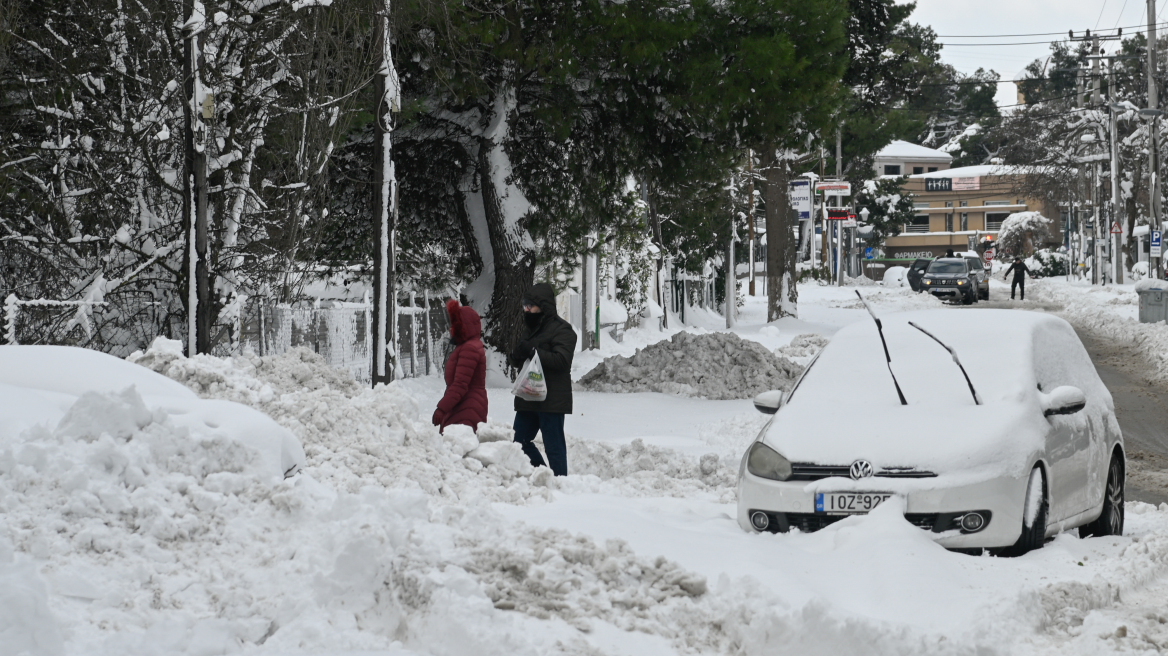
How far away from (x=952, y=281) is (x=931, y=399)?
42.1 meters

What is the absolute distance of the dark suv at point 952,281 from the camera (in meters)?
47.0

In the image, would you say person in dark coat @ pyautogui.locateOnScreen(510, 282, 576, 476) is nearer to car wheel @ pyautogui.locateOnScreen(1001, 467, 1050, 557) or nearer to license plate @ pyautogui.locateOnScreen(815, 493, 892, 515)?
license plate @ pyautogui.locateOnScreen(815, 493, 892, 515)

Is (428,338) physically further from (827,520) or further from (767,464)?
(827,520)

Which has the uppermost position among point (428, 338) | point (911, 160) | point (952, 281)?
point (911, 160)

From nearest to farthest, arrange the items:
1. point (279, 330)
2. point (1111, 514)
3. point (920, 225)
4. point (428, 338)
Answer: point (1111, 514), point (279, 330), point (428, 338), point (920, 225)

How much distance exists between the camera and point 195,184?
11.1m

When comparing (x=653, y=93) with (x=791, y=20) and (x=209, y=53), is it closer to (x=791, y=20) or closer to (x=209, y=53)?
(x=791, y=20)

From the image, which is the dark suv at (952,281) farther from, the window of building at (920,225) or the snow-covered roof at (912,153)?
the window of building at (920,225)

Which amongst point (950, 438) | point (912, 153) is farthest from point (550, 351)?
point (912, 153)

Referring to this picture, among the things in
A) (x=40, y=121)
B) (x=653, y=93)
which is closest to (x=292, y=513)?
(x=40, y=121)

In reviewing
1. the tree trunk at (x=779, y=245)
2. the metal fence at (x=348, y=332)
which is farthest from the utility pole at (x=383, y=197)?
the tree trunk at (x=779, y=245)

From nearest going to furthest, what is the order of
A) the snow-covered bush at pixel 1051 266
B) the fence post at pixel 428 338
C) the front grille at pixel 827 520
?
the front grille at pixel 827 520 < the fence post at pixel 428 338 < the snow-covered bush at pixel 1051 266

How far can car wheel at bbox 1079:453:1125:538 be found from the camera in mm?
7426

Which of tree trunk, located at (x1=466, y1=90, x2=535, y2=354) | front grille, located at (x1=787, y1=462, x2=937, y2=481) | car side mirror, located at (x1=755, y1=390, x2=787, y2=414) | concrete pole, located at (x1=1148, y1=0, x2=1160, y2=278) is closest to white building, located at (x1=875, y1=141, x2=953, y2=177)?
concrete pole, located at (x1=1148, y1=0, x2=1160, y2=278)
